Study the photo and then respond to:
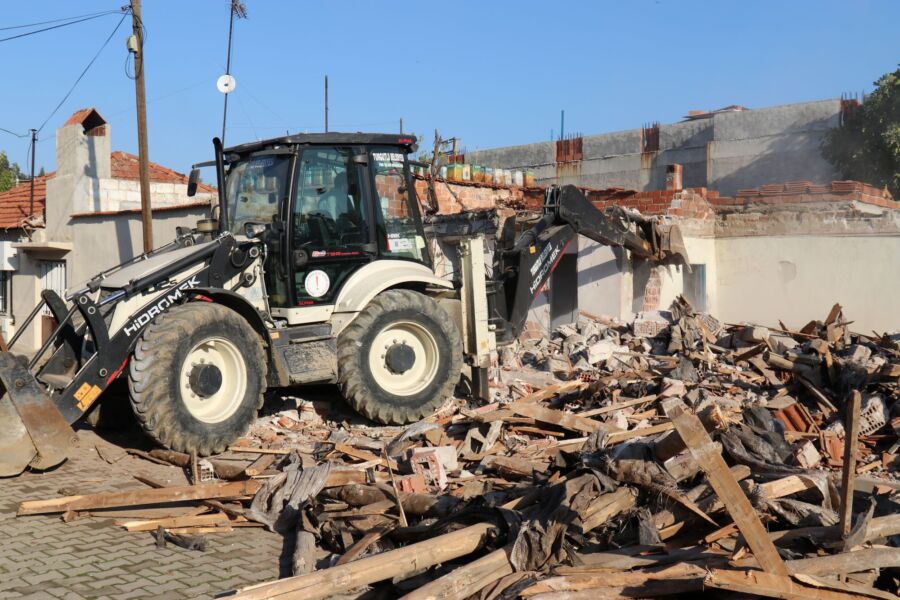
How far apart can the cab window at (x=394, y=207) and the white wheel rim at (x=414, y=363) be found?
0.80m

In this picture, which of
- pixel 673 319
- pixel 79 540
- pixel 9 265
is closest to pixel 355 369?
pixel 79 540

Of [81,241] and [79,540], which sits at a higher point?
[81,241]

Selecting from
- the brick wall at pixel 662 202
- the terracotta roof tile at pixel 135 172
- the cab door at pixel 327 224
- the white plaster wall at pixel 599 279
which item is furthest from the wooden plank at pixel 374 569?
the terracotta roof tile at pixel 135 172

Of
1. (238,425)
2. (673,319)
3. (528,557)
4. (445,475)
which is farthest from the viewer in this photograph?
(673,319)

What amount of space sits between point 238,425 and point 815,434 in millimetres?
5417

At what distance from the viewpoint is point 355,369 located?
809 cm

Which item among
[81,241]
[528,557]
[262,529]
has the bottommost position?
[262,529]

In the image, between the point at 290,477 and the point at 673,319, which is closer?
the point at 290,477

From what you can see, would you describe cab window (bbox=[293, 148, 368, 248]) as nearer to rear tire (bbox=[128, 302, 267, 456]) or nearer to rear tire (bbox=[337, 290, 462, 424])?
rear tire (bbox=[337, 290, 462, 424])

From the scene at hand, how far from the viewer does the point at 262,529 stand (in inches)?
226

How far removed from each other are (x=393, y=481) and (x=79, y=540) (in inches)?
82.1

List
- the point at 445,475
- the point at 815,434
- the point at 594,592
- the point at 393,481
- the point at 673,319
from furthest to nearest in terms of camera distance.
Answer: the point at 673,319 → the point at 815,434 → the point at 445,475 → the point at 393,481 → the point at 594,592

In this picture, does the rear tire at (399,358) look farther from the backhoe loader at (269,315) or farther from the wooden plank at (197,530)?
the wooden plank at (197,530)

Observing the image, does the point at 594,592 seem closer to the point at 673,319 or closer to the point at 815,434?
the point at 815,434
